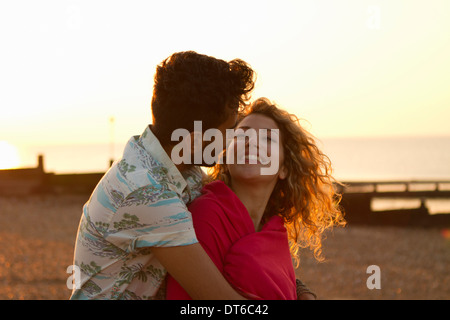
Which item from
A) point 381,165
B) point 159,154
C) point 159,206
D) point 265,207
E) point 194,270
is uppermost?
point 159,154

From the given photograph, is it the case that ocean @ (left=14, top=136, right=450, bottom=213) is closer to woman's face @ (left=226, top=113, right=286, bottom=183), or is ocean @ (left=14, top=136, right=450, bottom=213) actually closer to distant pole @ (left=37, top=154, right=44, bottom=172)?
woman's face @ (left=226, top=113, right=286, bottom=183)

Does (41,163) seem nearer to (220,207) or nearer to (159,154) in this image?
(220,207)

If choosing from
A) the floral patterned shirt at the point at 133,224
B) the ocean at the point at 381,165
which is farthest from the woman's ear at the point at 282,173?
the floral patterned shirt at the point at 133,224

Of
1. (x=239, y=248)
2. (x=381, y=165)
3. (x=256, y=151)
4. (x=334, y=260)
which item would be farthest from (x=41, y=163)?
(x=381, y=165)

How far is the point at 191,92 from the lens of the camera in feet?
7.38

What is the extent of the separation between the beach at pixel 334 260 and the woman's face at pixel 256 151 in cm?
476

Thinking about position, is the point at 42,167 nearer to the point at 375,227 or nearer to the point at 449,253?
the point at 375,227

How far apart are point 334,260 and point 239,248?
7.89 metres

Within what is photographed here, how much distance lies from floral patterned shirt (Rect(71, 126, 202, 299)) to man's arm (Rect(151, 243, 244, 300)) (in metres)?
0.04

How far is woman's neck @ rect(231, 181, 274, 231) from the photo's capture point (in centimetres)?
293

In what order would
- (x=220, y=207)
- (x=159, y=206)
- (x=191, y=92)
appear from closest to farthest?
(x=159, y=206) < (x=191, y=92) < (x=220, y=207)

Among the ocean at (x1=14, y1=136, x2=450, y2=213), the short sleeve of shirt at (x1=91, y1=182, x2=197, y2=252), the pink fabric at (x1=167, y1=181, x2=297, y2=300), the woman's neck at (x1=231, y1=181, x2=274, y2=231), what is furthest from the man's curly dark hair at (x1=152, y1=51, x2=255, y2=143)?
the ocean at (x1=14, y1=136, x2=450, y2=213)

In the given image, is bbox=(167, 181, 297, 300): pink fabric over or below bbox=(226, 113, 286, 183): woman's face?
below

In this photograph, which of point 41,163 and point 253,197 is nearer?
point 253,197
